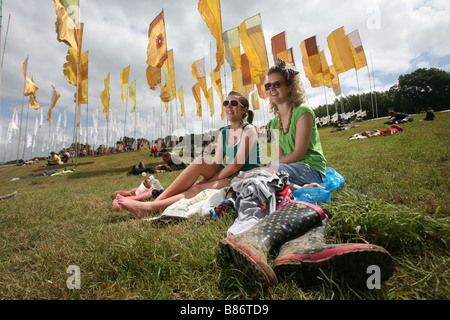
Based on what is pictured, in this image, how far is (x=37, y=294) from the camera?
3.31 ft

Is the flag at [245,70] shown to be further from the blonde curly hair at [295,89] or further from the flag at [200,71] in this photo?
the blonde curly hair at [295,89]

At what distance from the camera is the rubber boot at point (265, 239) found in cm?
90

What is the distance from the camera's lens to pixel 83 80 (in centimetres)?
1380

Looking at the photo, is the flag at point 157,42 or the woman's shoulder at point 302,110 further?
the flag at point 157,42

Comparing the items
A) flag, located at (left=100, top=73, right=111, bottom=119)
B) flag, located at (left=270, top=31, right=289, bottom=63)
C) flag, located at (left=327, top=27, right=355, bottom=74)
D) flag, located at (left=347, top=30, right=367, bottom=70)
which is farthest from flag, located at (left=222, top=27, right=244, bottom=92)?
flag, located at (left=100, top=73, right=111, bottom=119)

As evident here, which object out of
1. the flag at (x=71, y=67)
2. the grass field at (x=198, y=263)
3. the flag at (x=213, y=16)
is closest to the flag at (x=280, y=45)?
the flag at (x=213, y=16)

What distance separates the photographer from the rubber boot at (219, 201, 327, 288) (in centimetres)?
90

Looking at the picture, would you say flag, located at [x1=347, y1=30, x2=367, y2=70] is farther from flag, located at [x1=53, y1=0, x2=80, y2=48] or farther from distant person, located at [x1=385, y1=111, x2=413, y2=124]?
flag, located at [x1=53, y1=0, x2=80, y2=48]

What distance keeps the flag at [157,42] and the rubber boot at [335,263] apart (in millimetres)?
11698

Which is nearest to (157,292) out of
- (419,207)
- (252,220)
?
(252,220)
